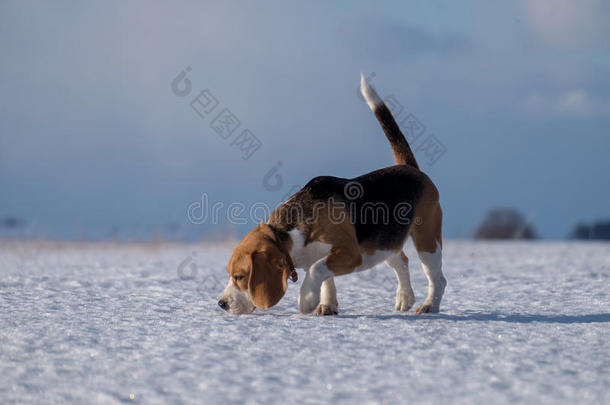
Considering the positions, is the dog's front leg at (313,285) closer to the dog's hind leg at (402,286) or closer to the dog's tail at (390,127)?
the dog's hind leg at (402,286)

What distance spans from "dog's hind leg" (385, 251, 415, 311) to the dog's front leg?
2.95 ft

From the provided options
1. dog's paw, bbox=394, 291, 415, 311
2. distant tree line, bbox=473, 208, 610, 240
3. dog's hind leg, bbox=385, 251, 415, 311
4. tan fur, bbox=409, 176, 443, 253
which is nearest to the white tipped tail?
tan fur, bbox=409, 176, 443, 253

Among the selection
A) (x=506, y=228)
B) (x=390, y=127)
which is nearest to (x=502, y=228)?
(x=506, y=228)

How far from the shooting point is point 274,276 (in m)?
3.55

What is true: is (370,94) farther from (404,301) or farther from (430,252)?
(404,301)

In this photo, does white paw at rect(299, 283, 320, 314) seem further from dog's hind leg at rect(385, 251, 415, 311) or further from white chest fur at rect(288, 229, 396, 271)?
dog's hind leg at rect(385, 251, 415, 311)

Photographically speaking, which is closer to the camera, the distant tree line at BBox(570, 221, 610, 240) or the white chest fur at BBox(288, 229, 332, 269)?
the white chest fur at BBox(288, 229, 332, 269)

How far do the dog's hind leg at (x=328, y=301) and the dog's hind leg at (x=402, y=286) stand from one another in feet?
1.91

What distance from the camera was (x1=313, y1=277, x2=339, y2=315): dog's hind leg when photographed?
4.03 metres

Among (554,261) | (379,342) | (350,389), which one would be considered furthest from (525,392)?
(554,261)

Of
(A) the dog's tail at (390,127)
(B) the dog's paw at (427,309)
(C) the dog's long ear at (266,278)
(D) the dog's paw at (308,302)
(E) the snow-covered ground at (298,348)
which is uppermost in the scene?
(A) the dog's tail at (390,127)

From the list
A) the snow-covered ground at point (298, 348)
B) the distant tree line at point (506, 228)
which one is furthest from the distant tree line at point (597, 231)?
the snow-covered ground at point (298, 348)

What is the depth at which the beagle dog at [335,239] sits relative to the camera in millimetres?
3578

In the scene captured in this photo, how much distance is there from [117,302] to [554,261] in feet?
20.9
